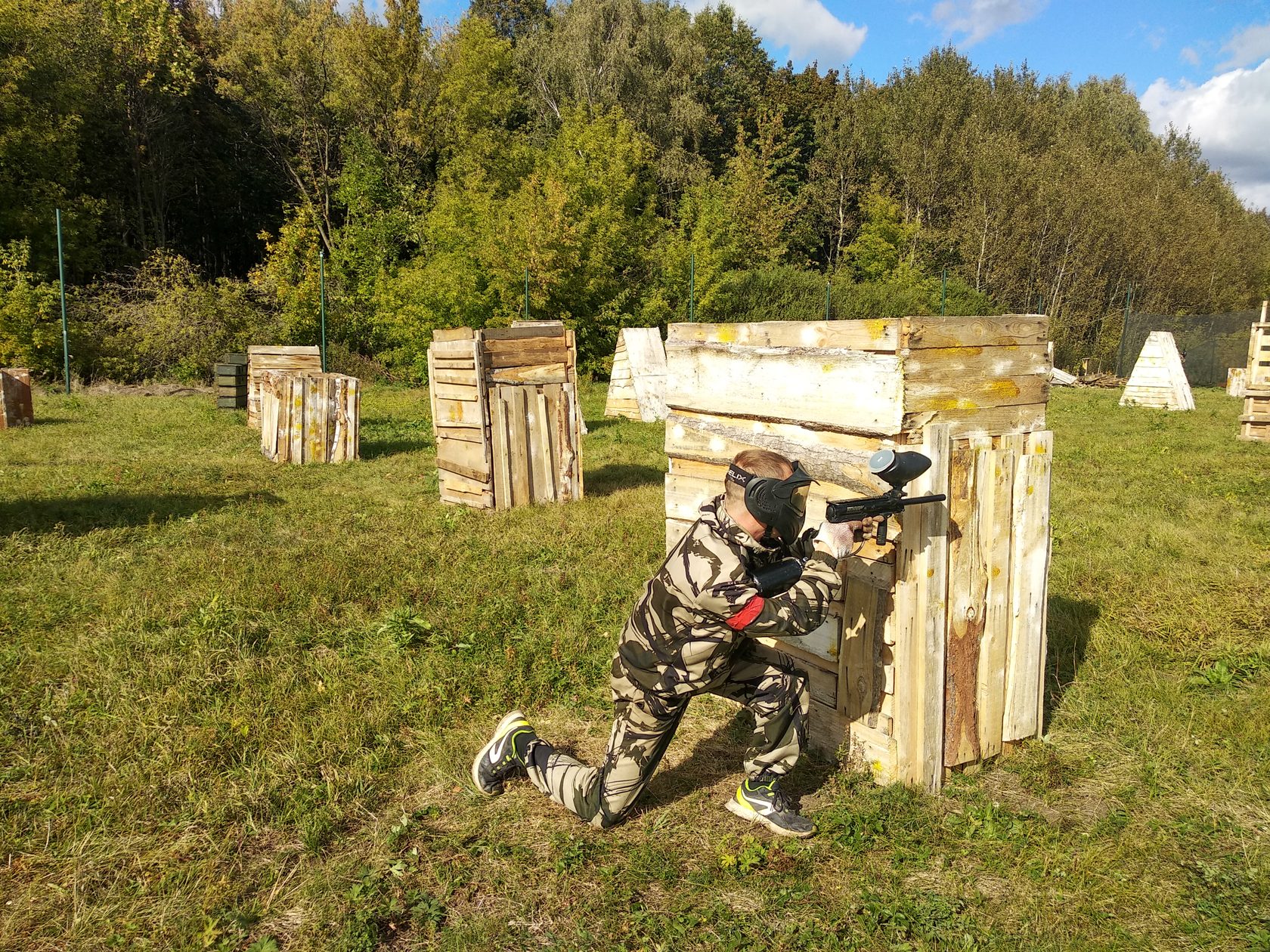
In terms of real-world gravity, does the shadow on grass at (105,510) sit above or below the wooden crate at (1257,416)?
below

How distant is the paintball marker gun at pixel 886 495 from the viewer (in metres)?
3.38

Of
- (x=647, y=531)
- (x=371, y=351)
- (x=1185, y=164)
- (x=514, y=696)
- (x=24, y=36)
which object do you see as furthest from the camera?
(x=1185, y=164)

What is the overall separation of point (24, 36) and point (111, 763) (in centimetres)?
2915

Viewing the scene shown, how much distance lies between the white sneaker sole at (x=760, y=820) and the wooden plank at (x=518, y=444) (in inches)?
241

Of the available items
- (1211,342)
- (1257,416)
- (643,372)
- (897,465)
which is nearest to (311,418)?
(643,372)

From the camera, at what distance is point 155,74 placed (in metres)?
28.8

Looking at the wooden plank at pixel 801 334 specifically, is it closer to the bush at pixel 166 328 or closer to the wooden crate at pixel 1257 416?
the wooden crate at pixel 1257 416

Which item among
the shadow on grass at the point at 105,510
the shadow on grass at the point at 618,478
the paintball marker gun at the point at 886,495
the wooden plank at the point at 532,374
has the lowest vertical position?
the shadow on grass at the point at 618,478

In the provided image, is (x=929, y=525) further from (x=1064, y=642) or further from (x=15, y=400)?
(x=15, y=400)

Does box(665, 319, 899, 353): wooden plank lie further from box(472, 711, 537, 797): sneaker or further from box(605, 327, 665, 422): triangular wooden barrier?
box(605, 327, 665, 422): triangular wooden barrier

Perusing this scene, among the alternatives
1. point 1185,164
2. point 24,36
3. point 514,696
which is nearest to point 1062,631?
point 514,696

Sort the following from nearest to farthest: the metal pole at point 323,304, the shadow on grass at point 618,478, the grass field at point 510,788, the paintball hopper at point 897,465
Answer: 1. the grass field at point 510,788
2. the paintball hopper at point 897,465
3. the shadow on grass at point 618,478
4. the metal pole at point 323,304

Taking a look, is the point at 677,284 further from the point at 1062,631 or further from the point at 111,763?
the point at 111,763

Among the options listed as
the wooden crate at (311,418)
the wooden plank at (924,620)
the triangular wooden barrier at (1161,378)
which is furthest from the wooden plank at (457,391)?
the triangular wooden barrier at (1161,378)
